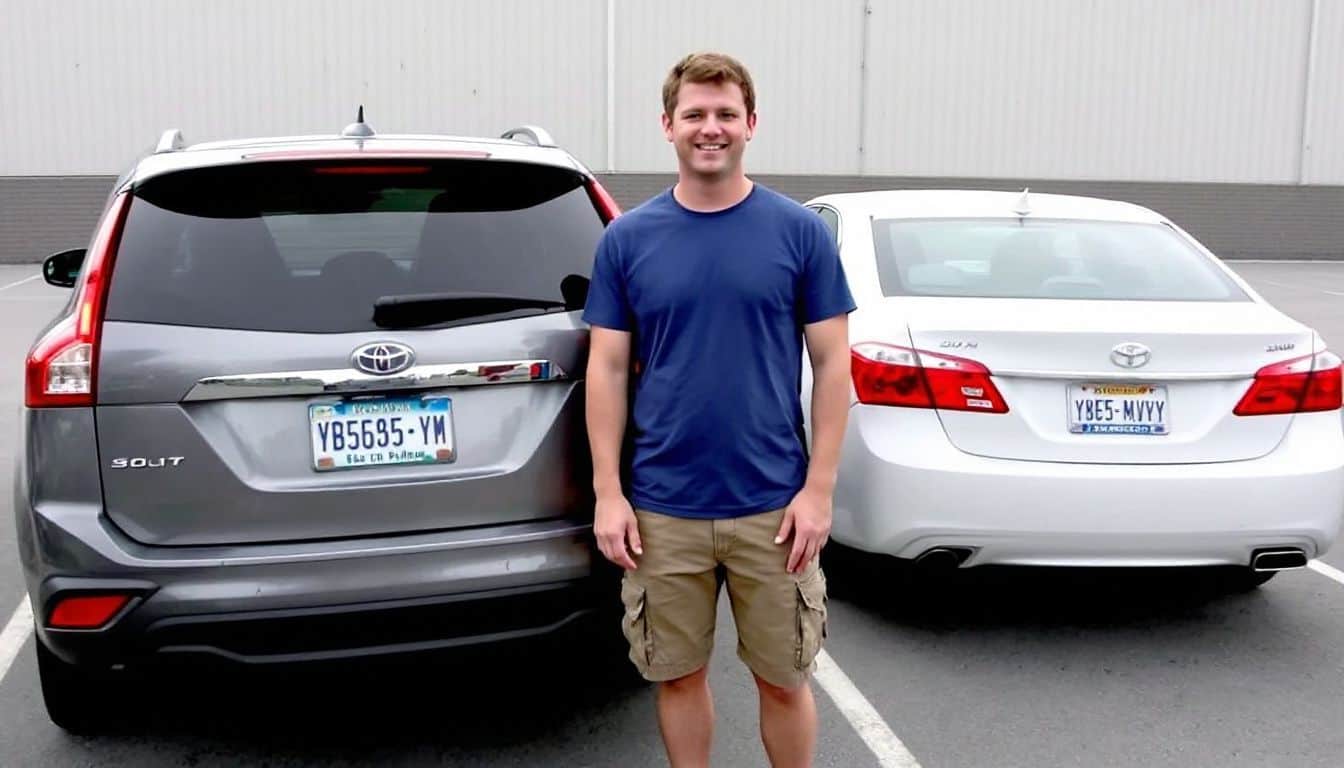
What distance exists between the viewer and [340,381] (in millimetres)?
2711

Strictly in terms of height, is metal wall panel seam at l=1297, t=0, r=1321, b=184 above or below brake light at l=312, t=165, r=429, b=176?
above

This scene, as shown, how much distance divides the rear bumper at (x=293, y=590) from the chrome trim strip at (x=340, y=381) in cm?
34

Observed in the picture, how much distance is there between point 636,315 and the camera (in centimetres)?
252

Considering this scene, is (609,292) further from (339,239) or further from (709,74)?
(339,239)

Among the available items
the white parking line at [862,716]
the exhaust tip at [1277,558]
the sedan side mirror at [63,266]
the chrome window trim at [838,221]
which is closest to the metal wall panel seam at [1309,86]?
the chrome window trim at [838,221]

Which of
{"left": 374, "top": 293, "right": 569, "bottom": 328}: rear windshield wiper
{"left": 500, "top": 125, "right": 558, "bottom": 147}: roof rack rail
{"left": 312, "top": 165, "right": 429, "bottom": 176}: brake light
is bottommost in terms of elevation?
{"left": 374, "top": 293, "right": 569, "bottom": 328}: rear windshield wiper

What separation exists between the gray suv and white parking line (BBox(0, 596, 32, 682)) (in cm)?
130

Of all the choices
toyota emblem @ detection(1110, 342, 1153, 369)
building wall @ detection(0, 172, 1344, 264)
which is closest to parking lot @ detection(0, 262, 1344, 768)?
toyota emblem @ detection(1110, 342, 1153, 369)

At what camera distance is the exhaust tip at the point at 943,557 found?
3.79 m

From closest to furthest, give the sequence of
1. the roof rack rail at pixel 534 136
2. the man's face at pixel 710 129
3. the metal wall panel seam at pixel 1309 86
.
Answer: the man's face at pixel 710 129 < the roof rack rail at pixel 534 136 < the metal wall panel seam at pixel 1309 86

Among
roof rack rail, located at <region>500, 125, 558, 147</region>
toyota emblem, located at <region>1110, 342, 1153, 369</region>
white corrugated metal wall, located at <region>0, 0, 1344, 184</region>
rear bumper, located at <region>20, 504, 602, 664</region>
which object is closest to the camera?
rear bumper, located at <region>20, 504, 602, 664</region>

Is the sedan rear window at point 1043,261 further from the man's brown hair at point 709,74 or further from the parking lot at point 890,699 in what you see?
the man's brown hair at point 709,74

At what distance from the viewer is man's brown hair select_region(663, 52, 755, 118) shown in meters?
2.44

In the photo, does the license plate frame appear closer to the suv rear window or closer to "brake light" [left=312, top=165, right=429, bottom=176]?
the suv rear window
